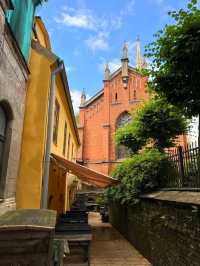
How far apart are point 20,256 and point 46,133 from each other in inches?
167

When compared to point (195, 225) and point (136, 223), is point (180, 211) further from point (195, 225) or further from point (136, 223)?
point (136, 223)

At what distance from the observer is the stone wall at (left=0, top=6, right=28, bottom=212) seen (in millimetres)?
4617

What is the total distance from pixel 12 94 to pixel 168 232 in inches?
219

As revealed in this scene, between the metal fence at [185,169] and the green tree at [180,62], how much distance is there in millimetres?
1590

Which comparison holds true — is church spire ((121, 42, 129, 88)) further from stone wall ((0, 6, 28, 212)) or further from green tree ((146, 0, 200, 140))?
stone wall ((0, 6, 28, 212))

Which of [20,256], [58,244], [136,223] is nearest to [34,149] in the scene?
[58,244]

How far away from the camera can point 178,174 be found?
750cm

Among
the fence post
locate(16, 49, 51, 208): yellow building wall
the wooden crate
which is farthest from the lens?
the fence post

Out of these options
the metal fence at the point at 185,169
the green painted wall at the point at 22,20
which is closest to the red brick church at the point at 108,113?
the metal fence at the point at 185,169

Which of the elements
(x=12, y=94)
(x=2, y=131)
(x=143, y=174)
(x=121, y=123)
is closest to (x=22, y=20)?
(x=12, y=94)

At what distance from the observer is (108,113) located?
31469mm

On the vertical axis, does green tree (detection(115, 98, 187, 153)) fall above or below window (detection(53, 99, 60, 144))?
above

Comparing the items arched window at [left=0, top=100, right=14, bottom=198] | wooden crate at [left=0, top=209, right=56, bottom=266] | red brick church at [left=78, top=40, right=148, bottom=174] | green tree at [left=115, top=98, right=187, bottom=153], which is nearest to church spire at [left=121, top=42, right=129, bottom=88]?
red brick church at [left=78, top=40, right=148, bottom=174]

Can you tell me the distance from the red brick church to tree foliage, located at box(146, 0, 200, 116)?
22077mm
